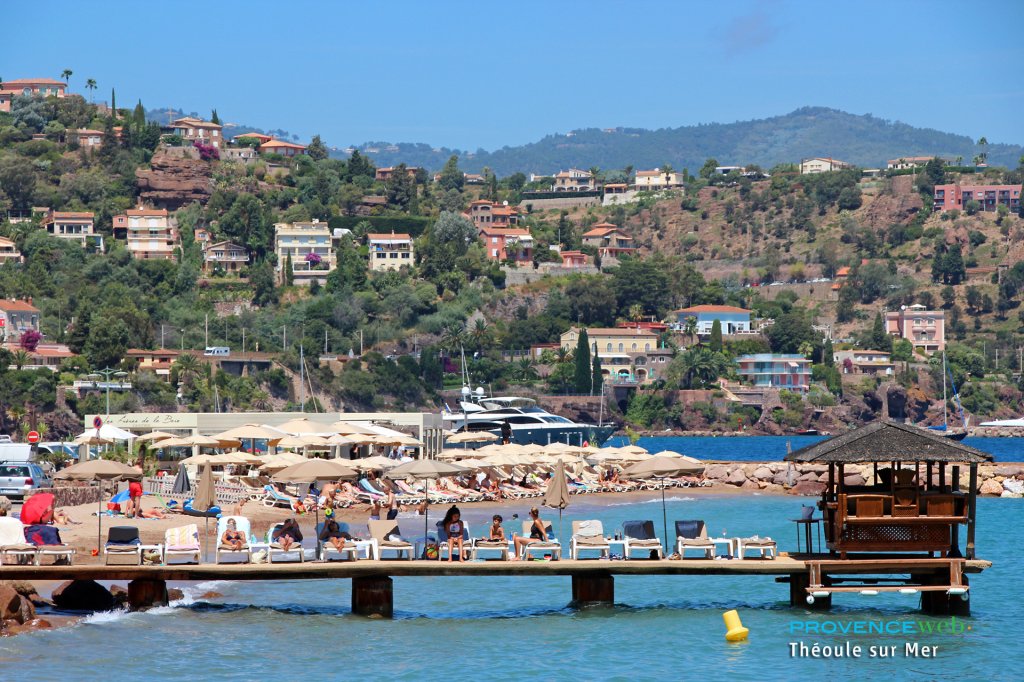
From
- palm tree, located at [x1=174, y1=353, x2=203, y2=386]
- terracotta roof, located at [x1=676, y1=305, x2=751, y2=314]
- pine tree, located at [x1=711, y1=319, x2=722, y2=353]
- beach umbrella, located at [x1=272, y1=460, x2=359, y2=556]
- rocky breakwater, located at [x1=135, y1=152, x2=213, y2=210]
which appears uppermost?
rocky breakwater, located at [x1=135, y1=152, x2=213, y2=210]

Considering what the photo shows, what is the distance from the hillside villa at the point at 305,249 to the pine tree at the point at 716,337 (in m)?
43.0

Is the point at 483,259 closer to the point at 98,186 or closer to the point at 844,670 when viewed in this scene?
the point at 98,186

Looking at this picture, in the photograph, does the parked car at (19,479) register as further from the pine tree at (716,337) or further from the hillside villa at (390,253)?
the hillside villa at (390,253)

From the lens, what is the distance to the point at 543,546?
26125 mm

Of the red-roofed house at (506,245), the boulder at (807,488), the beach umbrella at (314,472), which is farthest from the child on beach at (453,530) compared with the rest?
the red-roofed house at (506,245)

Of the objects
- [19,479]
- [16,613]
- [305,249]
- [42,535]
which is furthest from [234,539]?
[305,249]

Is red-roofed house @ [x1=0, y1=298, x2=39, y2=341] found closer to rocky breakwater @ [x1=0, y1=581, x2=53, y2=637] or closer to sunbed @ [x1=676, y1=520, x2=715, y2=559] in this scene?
rocky breakwater @ [x1=0, y1=581, x2=53, y2=637]

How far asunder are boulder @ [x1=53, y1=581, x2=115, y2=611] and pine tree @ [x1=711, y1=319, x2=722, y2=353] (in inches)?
5929

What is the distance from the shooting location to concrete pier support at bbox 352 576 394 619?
26234mm

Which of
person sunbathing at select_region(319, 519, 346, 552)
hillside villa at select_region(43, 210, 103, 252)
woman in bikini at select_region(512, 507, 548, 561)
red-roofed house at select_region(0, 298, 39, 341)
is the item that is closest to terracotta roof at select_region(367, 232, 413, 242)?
hillside villa at select_region(43, 210, 103, 252)

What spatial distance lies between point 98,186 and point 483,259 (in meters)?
48.6

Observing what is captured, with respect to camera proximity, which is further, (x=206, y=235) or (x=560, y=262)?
(x=560, y=262)

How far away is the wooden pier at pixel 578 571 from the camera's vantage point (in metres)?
24.8

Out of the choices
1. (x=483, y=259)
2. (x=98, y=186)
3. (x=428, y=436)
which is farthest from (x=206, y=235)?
(x=428, y=436)
